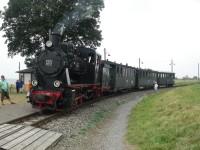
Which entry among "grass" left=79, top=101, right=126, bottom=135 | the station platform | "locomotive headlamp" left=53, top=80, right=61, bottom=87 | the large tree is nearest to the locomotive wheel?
"locomotive headlamp" left=53, top=80, right=61, bottom=87

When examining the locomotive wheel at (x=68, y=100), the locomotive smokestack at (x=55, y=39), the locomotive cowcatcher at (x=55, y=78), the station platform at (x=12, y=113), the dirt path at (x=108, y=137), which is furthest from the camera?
the locomotive smokestack at (x=55, y=39)

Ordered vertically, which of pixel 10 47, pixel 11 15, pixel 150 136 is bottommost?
pixel 150 136

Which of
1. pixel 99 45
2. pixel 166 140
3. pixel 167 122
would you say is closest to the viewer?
pixel 166 140

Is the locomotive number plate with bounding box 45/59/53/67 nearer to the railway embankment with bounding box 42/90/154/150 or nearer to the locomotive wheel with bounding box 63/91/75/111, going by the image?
the locomotive wheel with bounding box 63/91/75/111

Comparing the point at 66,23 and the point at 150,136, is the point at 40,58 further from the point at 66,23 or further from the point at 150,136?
the point at 66,23

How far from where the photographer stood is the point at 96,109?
69.9 feet

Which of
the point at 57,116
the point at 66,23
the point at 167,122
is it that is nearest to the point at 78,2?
the point at 66,23

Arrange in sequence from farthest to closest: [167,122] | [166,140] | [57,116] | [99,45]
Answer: [99,45], [57,116], [167,122], [166,140]

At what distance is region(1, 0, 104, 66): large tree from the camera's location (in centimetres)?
4269

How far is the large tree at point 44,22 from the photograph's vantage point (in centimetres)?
4269

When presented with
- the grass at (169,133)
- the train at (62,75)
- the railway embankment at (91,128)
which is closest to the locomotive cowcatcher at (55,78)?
the train at (62,75)

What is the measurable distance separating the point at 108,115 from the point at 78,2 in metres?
27.3

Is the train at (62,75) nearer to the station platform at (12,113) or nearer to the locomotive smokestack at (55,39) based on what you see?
the locomotive smokestack at (55,39)

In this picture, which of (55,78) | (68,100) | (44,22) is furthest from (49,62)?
(44,22)
